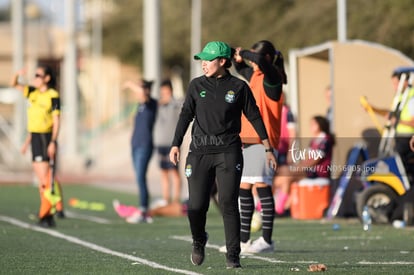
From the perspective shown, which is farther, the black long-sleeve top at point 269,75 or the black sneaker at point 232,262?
the black long-sleeve top at point 269,75

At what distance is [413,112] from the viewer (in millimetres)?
18250

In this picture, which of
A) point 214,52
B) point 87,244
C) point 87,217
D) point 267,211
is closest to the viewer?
point 214,52

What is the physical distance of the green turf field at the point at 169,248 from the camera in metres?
12.0

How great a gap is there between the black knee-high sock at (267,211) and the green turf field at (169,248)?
0.89 ft

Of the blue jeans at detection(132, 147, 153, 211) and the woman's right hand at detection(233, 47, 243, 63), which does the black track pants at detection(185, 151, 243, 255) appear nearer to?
the woman's right hand at detection(233, 47, 243, 63)

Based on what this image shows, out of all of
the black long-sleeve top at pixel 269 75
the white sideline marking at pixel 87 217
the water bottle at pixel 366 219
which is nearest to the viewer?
the black long-sleeve top at pixel 269 75

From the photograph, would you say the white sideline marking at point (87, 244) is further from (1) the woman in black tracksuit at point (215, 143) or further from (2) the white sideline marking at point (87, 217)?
(2) the white sideline marking at point (87, 217)

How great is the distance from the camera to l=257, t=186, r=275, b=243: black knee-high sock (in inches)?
550

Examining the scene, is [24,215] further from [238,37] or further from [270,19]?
[238,37]

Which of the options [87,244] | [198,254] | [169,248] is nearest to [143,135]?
[87,244]

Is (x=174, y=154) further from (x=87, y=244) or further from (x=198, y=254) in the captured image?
(x=87, y=244)

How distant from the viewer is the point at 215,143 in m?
11.9

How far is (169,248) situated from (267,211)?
117 cm

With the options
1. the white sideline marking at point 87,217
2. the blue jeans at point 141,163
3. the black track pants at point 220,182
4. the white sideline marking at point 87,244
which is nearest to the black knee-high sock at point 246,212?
the white sideline marking at point 87,244
